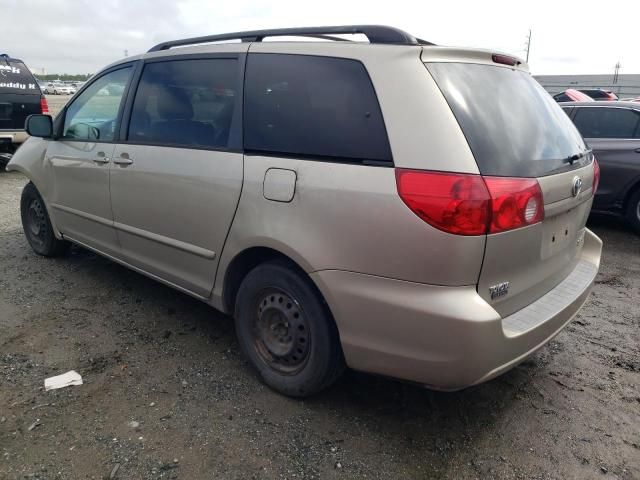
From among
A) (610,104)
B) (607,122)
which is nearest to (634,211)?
A: (607,122)

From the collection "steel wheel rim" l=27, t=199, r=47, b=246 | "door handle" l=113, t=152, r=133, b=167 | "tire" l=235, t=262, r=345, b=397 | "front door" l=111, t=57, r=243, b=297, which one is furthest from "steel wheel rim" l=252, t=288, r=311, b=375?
"steel wheel rim" l=27, t=199, r=47, b=246

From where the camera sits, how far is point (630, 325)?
12.3ft

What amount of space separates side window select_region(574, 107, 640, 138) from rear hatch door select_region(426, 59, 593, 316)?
4.46 metres

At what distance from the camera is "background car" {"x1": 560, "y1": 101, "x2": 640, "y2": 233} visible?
20.5ft

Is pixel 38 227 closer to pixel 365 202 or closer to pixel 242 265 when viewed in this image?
pixel 242 265

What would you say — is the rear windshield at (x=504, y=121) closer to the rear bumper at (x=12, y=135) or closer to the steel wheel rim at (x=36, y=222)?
the steel wheel rim at (x=36, y=222)

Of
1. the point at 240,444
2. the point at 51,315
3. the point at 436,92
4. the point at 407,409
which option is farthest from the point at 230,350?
the point at 436,92

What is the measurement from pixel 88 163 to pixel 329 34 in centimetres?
222

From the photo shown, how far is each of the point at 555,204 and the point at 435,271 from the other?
2.46ft

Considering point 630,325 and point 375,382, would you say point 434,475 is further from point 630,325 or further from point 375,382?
point 630,325

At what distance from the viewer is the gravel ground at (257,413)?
90.4 inches

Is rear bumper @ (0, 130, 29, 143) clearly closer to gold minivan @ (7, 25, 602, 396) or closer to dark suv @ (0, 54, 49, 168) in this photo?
dark suv @ (0, 54, 49, 168)

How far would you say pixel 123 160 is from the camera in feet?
11.6

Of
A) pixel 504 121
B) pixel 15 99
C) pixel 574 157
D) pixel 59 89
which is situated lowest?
pixel 574 157
